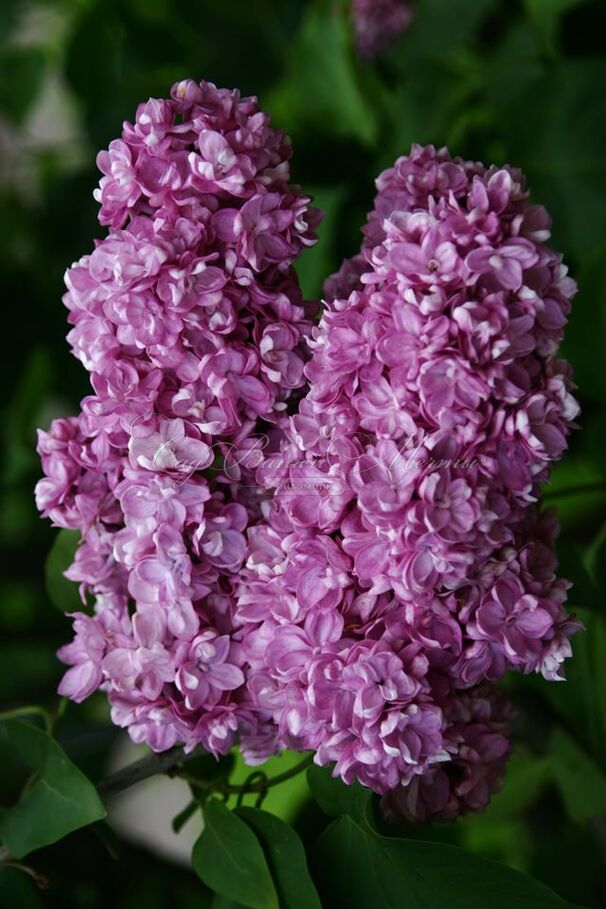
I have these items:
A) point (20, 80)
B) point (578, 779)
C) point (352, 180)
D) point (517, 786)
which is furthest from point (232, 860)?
point (20, 80)

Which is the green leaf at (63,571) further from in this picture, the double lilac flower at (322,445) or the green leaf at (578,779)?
the green leaf at (578,779)

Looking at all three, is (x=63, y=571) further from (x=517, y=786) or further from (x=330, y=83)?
(x=330, y=83)

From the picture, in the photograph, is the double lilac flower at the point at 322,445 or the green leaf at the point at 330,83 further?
the green leaf at the point at 330,83

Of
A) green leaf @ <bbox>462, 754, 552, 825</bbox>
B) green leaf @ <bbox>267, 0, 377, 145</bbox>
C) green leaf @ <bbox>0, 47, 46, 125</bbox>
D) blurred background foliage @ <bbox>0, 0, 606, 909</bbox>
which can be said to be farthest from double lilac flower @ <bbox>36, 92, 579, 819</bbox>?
green leaf @ <bbox>0, 47, 46, 125</bbox>

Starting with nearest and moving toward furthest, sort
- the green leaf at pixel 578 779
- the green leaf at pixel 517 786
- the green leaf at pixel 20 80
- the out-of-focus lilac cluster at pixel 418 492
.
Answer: the out-of-focus lilac cluster at pixel 418 492, the green leaf at pixel 578 779, the green leaf at pixel 517 786, the green leaf at pixel 20 80

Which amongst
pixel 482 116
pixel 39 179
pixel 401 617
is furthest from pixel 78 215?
pixel 401 617

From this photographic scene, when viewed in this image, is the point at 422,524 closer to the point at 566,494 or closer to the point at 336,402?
the point at 336,402

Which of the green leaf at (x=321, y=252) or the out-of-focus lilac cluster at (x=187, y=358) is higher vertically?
the green leaf at (x=321, y=252)

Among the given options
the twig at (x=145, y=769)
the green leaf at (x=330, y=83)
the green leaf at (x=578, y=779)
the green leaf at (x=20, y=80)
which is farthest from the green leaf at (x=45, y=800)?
the green leaf at (x=20, y=80)
